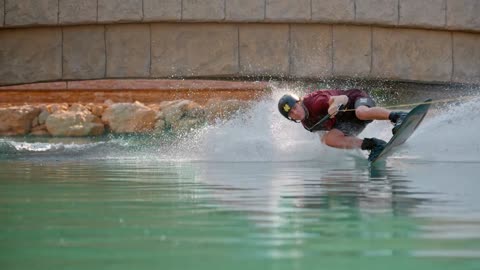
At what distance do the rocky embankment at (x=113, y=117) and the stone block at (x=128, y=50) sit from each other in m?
5.15

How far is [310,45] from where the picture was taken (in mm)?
18734

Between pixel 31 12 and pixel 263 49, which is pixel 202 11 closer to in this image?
pixel 263 49

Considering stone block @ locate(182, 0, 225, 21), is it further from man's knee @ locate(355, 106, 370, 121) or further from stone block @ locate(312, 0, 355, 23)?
man's knee @ locate(355, 106, 370, 121)

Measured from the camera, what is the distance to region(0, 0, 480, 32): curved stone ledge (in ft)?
60.5

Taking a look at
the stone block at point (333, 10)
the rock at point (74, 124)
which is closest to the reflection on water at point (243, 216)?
the stone block at point (333, 10)

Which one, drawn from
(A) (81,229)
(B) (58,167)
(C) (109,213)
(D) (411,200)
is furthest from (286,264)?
(B) (58,167)

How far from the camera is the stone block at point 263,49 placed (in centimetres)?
1872

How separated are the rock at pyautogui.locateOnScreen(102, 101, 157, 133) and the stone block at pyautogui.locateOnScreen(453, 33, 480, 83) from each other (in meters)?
8.48

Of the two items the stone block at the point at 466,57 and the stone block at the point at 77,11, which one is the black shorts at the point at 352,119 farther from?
the stone block at the point at 77,11

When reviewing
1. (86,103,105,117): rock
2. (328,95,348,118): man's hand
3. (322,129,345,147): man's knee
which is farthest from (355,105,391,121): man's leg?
(86,103,105,117): rock

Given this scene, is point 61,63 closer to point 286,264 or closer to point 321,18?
point 321,18

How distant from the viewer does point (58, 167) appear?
11195 mm

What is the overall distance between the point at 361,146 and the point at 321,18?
7.13 metres

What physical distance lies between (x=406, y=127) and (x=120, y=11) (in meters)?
8.71
